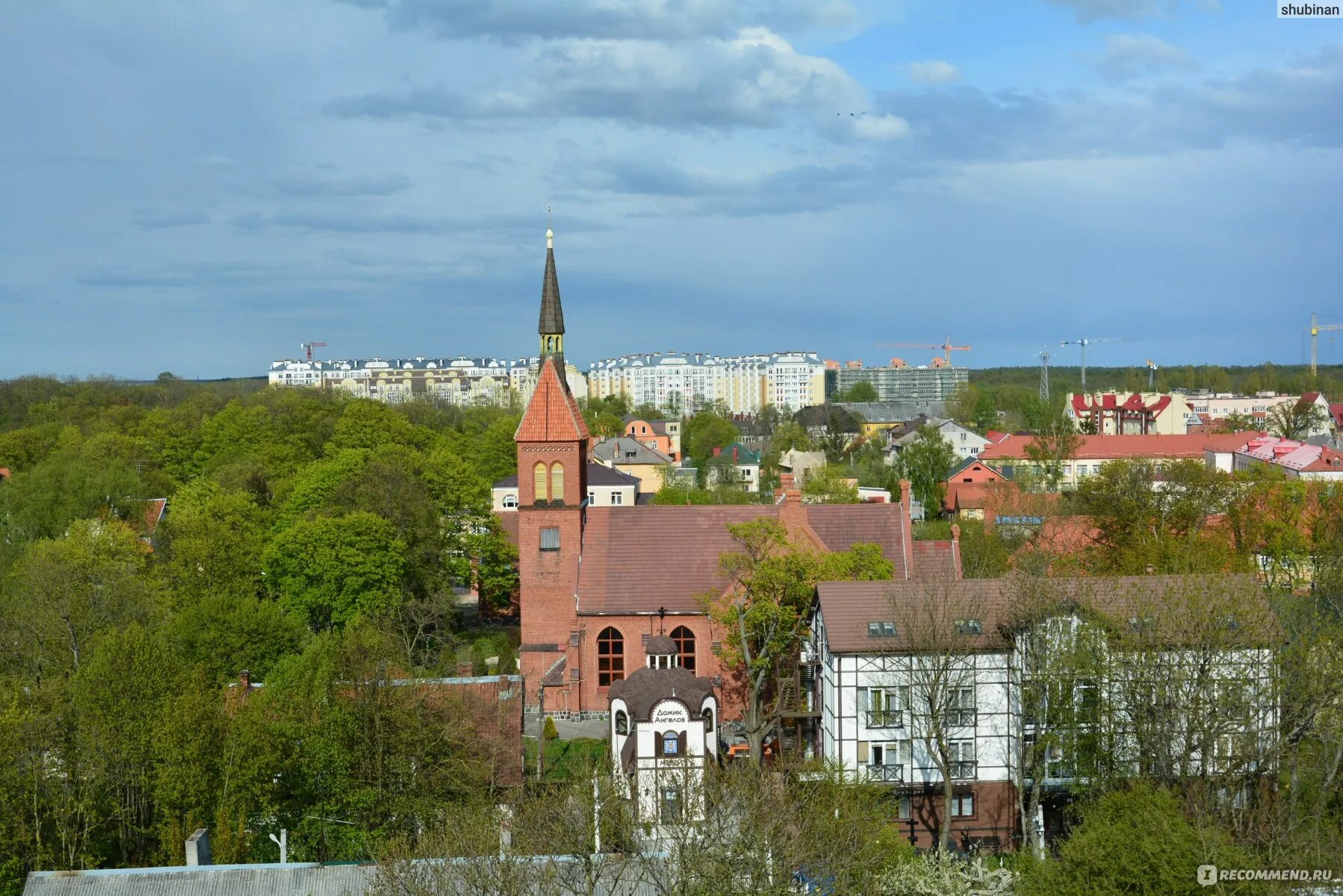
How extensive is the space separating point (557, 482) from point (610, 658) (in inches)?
276

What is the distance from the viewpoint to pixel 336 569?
54469mm

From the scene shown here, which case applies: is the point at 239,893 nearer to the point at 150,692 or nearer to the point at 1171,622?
the point at 150,692

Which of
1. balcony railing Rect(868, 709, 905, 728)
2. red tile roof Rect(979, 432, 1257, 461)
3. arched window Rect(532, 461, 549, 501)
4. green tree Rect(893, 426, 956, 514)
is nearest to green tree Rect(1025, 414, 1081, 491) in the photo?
red tile roof Rect(979, 432, 1257, 461)

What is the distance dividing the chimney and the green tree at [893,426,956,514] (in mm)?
71228

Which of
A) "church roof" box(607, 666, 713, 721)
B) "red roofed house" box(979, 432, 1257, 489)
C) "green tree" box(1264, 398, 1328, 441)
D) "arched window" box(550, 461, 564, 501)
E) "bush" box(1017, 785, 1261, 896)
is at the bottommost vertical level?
"bush" box(1017, 785, 1261, 896)

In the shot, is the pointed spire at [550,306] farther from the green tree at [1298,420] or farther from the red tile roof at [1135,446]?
the green tree at [1298,420]

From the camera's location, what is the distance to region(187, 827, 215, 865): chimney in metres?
29.8

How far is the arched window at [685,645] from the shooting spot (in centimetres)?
4928

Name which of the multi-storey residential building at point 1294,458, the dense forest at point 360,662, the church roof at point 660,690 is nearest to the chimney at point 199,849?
the dense forest at point 360,662

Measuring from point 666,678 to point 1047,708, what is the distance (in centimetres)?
1113

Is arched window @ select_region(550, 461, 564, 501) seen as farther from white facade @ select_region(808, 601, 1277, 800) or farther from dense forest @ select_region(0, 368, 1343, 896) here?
white facade @ select_region(808, 601, 1277, 800)

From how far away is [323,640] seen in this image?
1735 inches

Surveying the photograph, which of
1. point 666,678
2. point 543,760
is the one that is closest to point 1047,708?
point 666,678

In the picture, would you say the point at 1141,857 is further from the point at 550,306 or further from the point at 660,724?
the point at 550,306
